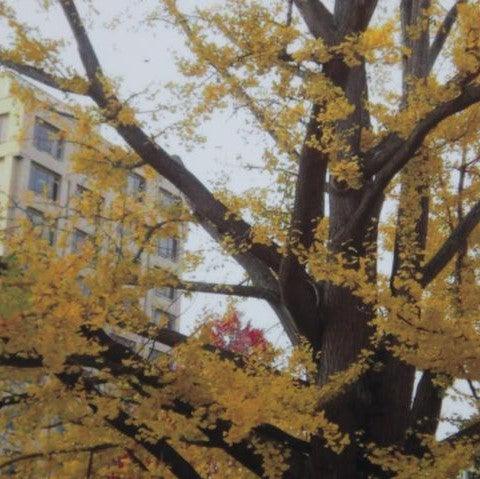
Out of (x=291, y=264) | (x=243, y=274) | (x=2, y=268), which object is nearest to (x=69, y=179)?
(x=243, y=274)

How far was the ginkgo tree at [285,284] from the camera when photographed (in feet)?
16.2

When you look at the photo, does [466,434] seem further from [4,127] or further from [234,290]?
[4,127]

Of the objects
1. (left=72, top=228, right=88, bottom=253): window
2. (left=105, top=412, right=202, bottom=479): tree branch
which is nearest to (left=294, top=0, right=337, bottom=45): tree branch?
(left=72, top=228, right=88, bottom=253): window

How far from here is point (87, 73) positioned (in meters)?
6.57

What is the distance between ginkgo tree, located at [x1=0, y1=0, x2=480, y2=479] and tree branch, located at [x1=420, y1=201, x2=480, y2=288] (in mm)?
21

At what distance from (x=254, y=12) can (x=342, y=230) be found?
6.67 ft

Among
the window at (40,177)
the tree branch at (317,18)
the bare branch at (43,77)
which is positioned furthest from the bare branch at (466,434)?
the window at (40,177)

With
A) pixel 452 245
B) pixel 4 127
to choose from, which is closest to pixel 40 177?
pixel 4 127

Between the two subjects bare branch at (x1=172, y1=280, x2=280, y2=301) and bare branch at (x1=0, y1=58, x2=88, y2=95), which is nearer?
bare branch at (x1=0, y1=58, x2=88, y2=95)

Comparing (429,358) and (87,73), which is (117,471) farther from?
(87,73)

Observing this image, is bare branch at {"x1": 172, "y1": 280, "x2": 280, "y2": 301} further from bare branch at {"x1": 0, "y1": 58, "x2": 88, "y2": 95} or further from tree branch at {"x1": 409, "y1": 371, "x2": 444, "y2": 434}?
bare branch at {"x1": 0, "y1": 58, "x2": 88, "y2": 95}

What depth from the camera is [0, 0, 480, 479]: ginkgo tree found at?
4926 millimetres

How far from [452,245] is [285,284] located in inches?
60.6

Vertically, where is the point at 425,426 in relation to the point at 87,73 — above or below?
below
